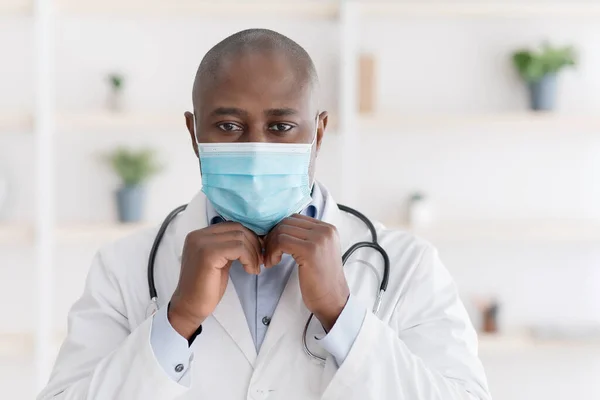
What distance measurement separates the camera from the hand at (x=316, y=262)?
3.90 ft

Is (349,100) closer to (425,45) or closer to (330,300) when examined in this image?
(425,45)

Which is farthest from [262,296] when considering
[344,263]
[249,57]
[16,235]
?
[16,235]

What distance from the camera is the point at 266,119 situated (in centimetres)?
125

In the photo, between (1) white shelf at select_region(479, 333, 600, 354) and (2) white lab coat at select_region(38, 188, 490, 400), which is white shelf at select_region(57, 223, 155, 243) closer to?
(1) white shelf at select_region(479, 333, 600, 354)

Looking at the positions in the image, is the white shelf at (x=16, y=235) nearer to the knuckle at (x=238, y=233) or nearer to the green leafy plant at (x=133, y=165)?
the green leafy plant at (x=133, y=165)

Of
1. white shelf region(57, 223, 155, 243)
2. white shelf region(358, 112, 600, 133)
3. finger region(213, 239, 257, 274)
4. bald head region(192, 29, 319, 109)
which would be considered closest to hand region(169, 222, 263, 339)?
finger region(213, 239, 257, 274)

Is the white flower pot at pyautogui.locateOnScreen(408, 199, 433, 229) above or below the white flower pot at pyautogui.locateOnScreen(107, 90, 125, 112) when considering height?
below

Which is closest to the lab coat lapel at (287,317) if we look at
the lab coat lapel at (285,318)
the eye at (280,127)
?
the lab coat lapel at (285,318)

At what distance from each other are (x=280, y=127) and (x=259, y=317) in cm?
32

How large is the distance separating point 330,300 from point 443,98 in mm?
2394

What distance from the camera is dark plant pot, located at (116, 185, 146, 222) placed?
10.7ft

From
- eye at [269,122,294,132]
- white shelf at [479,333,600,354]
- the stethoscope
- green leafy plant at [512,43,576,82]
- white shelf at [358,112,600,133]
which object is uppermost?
green leafy plant at [512,43,576,82]

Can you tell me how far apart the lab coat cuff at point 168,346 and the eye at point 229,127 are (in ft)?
0.96

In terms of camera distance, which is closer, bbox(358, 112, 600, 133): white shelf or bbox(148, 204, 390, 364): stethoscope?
bbox(148, 204, 390, 364): stethoscope
